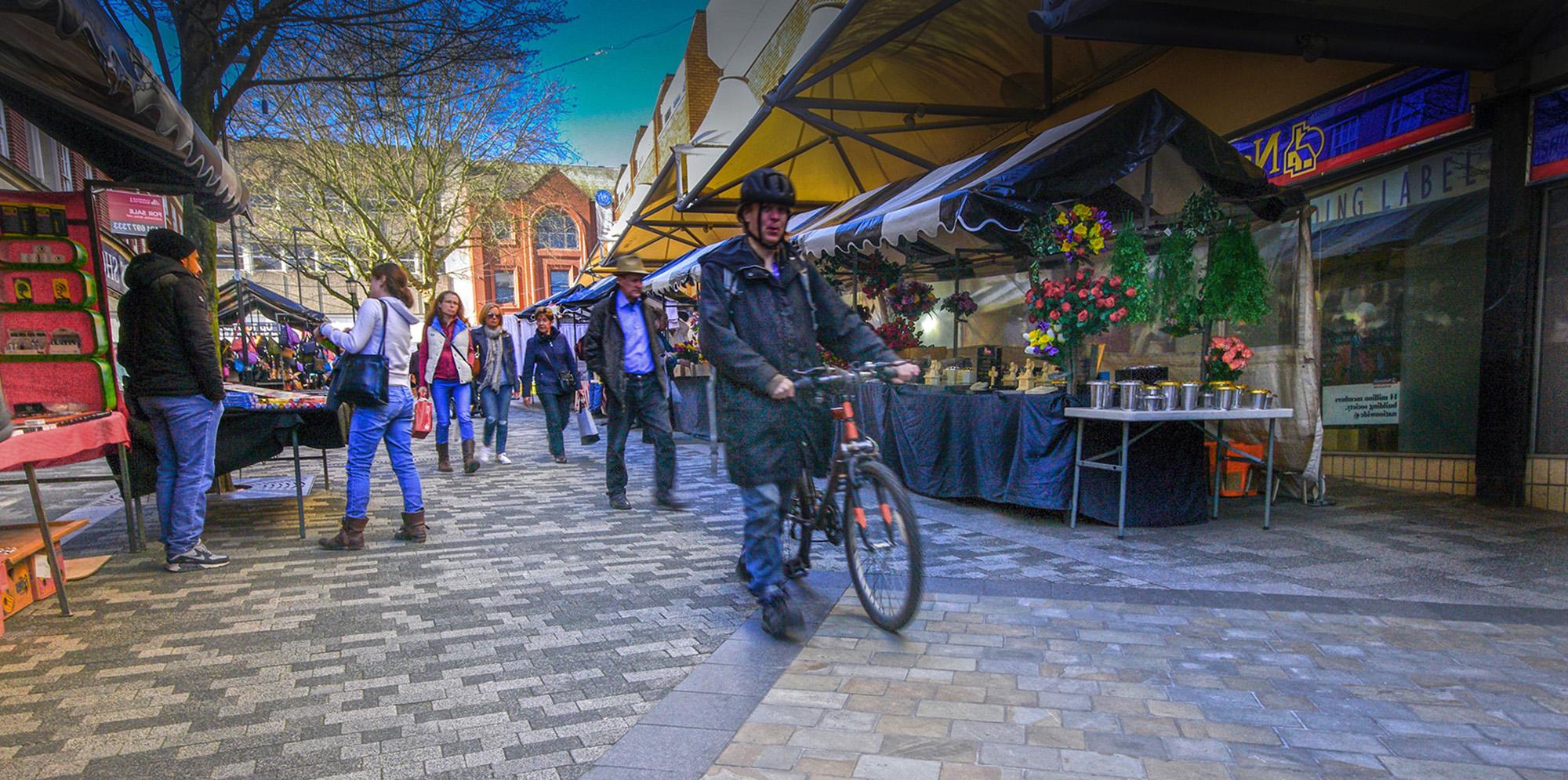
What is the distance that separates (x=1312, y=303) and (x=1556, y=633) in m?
3.45

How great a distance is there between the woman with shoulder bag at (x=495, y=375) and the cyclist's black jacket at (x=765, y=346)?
21.1ft

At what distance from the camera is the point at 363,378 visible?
486 cm

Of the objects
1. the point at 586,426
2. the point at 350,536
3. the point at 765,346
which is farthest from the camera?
the point at 586,426

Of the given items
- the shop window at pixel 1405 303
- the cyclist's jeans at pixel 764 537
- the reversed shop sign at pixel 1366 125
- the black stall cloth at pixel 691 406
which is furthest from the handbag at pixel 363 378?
the shop window at pixel 1405 303

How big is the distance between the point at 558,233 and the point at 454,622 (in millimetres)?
47633

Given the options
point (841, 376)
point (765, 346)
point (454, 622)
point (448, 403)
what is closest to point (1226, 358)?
point (841, 376)

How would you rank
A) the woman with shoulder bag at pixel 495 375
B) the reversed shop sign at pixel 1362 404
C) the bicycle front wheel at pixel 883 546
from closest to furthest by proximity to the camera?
1. the bicycle front wheel at pixel 883 546
2. the reversed shop sign at pixel 1362 404
3. the woman with shoulder bag at pixel 495 375

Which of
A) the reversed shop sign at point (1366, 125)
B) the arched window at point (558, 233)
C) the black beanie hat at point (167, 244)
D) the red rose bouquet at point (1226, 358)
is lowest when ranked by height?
the red rose bouquet at point (1226, 358)

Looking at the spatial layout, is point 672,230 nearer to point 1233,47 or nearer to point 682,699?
point 1233,47

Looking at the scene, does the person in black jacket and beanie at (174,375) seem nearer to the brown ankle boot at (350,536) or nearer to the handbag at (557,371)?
the brown ankle boot at (350,536)

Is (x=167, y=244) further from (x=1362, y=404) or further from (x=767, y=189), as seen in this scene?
(x=1362, y=404)

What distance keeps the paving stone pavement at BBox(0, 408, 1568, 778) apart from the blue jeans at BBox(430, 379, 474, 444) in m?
2.00

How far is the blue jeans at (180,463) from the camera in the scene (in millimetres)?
4609

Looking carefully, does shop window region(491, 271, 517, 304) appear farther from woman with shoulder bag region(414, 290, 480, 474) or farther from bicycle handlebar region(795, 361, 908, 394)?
bicycle handlebar region(795, 361, 908, 394)
